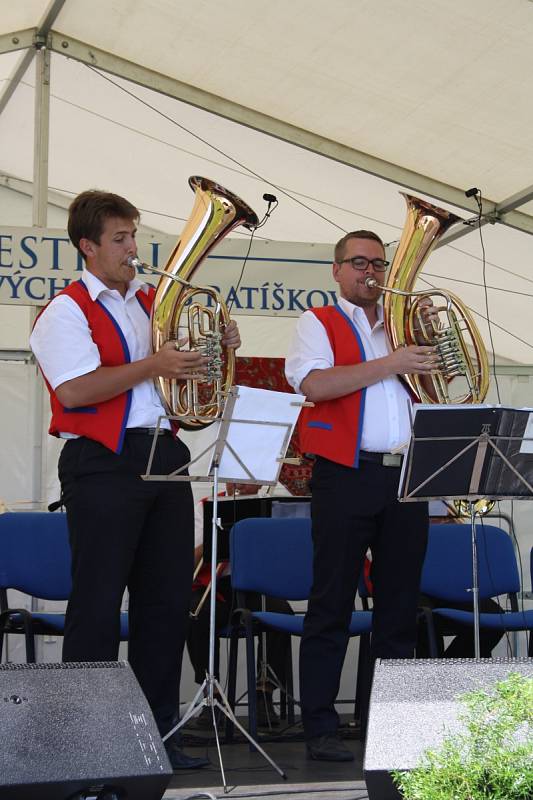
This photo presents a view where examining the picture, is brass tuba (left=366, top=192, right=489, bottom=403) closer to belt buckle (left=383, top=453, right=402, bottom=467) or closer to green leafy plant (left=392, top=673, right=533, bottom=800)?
belt buckle (left=383, top=453, right=402, bottom=467)

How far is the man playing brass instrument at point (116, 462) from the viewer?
10.4ft

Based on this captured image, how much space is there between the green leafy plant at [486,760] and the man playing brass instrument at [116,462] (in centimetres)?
186

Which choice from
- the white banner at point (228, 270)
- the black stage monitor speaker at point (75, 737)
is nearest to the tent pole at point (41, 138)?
the white banner at point (228, 270)

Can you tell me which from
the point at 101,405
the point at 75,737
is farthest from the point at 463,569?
the point at 75,737

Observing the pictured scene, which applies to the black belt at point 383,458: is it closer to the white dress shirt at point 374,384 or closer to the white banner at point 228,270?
the white dress shirt at point 374,384

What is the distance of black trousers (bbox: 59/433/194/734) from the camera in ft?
10.4

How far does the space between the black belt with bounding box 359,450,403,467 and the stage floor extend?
98 centimetres

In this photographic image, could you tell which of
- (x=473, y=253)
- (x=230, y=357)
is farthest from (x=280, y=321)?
(x=230, y=357)

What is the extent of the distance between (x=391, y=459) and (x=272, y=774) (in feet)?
3.57

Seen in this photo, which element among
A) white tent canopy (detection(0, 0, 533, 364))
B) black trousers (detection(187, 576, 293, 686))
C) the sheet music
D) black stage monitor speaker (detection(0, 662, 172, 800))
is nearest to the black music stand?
the sheet music

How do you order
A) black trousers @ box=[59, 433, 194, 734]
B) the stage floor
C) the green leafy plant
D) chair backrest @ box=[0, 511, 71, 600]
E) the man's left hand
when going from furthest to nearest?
chair backrest @ box=[0, 511, 71, 600] → the man's left hand → black trousers @ box=[59, 433, 194, 734] → the stage floor → the green leafy plant

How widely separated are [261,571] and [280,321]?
2.69m

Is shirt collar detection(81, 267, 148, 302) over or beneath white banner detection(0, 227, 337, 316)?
beneath

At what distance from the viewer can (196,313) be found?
11.1 feet
